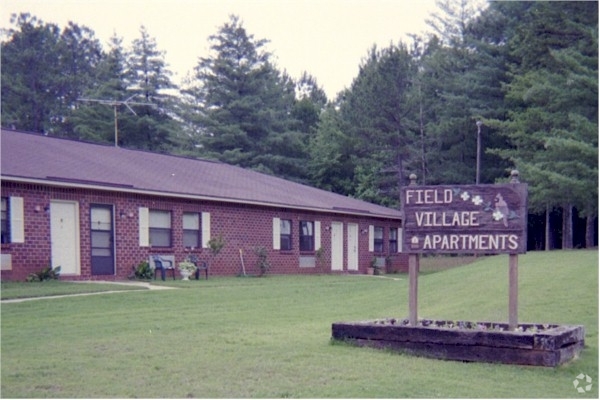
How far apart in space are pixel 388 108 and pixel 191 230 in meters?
22.2

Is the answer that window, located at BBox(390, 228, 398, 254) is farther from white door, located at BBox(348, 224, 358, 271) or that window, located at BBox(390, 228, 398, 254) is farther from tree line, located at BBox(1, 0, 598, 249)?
tree line, located at BBox(1, 0, 598, 249)

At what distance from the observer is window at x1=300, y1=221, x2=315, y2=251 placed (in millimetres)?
25766

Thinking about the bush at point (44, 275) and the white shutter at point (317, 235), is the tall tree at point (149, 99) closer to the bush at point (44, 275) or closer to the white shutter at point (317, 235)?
the white shutter at point (317, 235)

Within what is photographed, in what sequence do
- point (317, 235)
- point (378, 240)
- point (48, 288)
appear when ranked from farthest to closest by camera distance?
1. point (378, 240)
2. point (317, 235)
3. point (48, 288)

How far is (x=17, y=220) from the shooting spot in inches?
655

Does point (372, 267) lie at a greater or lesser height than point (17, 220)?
lesser

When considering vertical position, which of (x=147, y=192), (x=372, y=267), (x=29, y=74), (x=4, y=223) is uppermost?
(x=29, y=74)

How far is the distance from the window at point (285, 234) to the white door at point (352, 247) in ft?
11.5

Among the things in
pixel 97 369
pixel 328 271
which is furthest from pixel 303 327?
pixel 328 271

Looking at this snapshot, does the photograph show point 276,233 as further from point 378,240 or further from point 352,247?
point 378,240

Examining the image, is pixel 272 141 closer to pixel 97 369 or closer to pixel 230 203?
pixel 230 203

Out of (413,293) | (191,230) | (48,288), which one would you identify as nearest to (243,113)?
(191,230)

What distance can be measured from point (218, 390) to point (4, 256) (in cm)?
1219

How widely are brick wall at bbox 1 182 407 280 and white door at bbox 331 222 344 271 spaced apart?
22 cm
